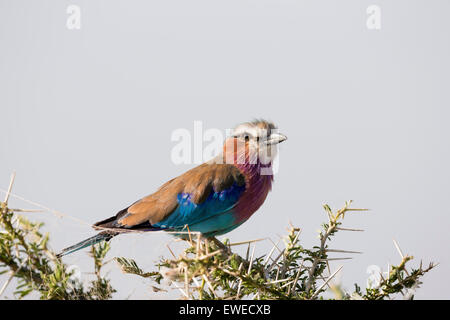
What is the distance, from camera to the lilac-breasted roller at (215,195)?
4.59 m

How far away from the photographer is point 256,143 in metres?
5.20

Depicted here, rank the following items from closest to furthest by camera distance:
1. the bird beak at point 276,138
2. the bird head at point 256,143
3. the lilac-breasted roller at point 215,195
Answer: the lilac-breasted roller at point 215,195
the bird beak at point 276,138
the bird head at point 256,143

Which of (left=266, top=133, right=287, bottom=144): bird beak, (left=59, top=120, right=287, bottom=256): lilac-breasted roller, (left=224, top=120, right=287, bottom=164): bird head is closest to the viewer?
(left=59, top=120, right=287, bottom=256): lilac-breasted roller

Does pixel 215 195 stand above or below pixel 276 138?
below

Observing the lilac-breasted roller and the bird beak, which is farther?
the bird beak

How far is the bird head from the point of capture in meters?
5.13

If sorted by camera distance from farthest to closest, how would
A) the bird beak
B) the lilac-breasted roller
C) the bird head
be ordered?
the bird head, the bird beak, the lilac-breasted roller

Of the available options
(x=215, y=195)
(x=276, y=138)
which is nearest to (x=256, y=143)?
(x=276, y=138)

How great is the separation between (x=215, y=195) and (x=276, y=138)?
802mm

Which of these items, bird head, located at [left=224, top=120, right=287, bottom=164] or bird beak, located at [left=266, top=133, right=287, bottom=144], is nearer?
bird beak, located at [left=266, top=133, right=287, bottom=144]

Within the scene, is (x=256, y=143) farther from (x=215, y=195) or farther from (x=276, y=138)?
(x=215, y=195)

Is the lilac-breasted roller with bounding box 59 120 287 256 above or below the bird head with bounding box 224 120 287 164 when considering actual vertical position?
below
